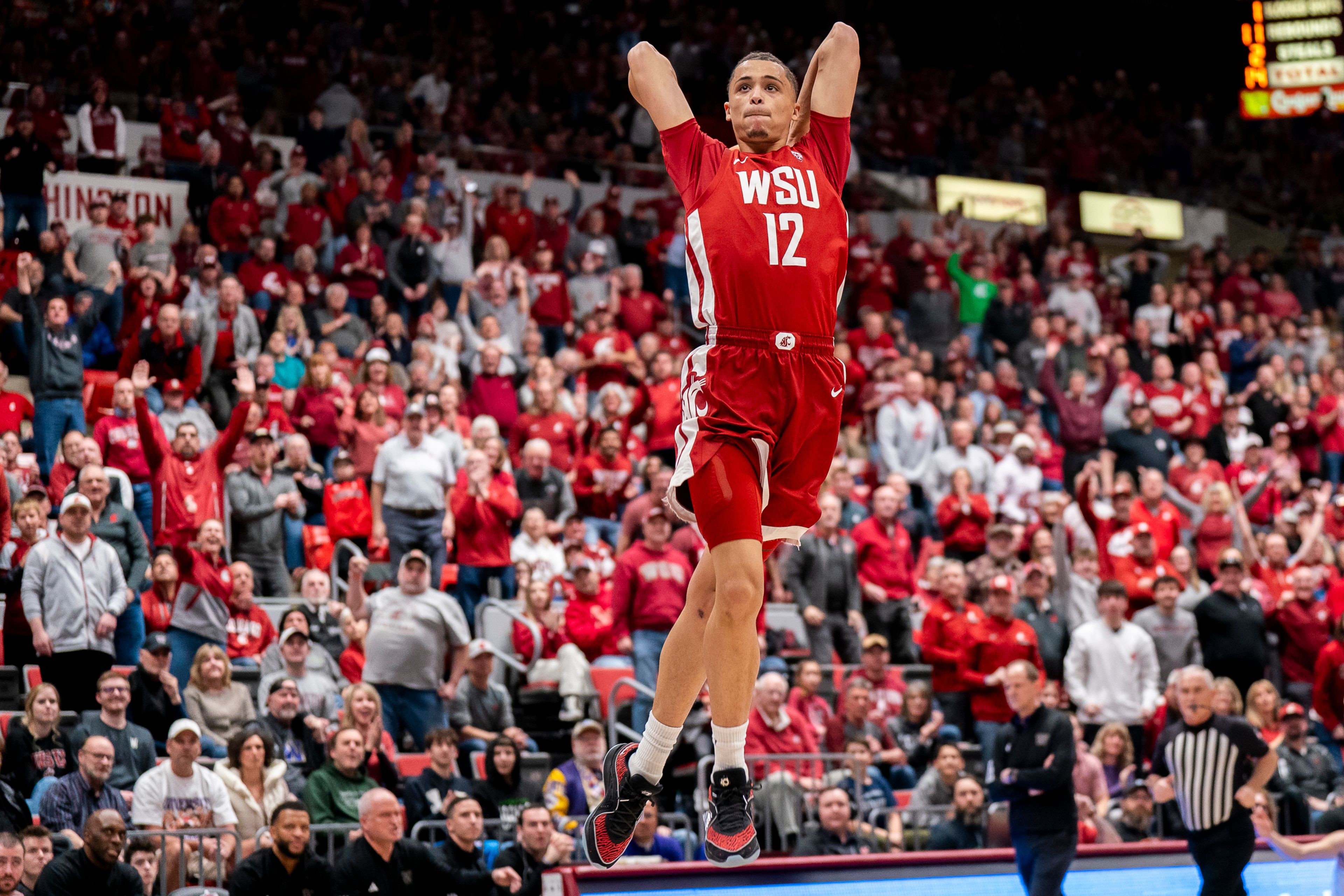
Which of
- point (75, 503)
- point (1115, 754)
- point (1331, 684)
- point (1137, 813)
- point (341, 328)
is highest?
point (341, 328)

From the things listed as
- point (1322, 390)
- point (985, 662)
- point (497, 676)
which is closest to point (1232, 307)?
point (1322, 390)

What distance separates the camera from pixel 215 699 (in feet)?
33.3

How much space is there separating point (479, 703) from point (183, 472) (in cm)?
272

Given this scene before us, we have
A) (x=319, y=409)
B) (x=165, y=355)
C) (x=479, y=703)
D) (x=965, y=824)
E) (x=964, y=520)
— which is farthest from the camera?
(x=964, y=520)

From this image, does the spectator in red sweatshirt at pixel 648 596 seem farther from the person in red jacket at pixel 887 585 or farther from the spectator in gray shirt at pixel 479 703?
the person in red jacket at pixel 887 585

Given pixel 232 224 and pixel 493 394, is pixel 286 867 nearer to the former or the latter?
pixel 493 394

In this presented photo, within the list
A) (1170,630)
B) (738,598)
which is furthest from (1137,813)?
(738,598)

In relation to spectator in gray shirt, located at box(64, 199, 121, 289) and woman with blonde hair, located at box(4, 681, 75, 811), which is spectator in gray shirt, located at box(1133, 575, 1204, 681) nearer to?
woman with blonde hair, located at box(4, 681, 75, 811)

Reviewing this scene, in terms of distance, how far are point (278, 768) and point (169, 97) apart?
898 centimetres

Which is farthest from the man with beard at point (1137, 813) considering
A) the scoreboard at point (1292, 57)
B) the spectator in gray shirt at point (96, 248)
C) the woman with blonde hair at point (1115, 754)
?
the scoreboard at point (1292, 57)

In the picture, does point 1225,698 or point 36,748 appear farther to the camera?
point 1225,698

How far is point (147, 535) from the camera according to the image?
11.8m

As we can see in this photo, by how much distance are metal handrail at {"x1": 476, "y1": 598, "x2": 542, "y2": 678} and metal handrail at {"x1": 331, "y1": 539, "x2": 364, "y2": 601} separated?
0.99 meters

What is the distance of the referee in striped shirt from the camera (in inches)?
350
